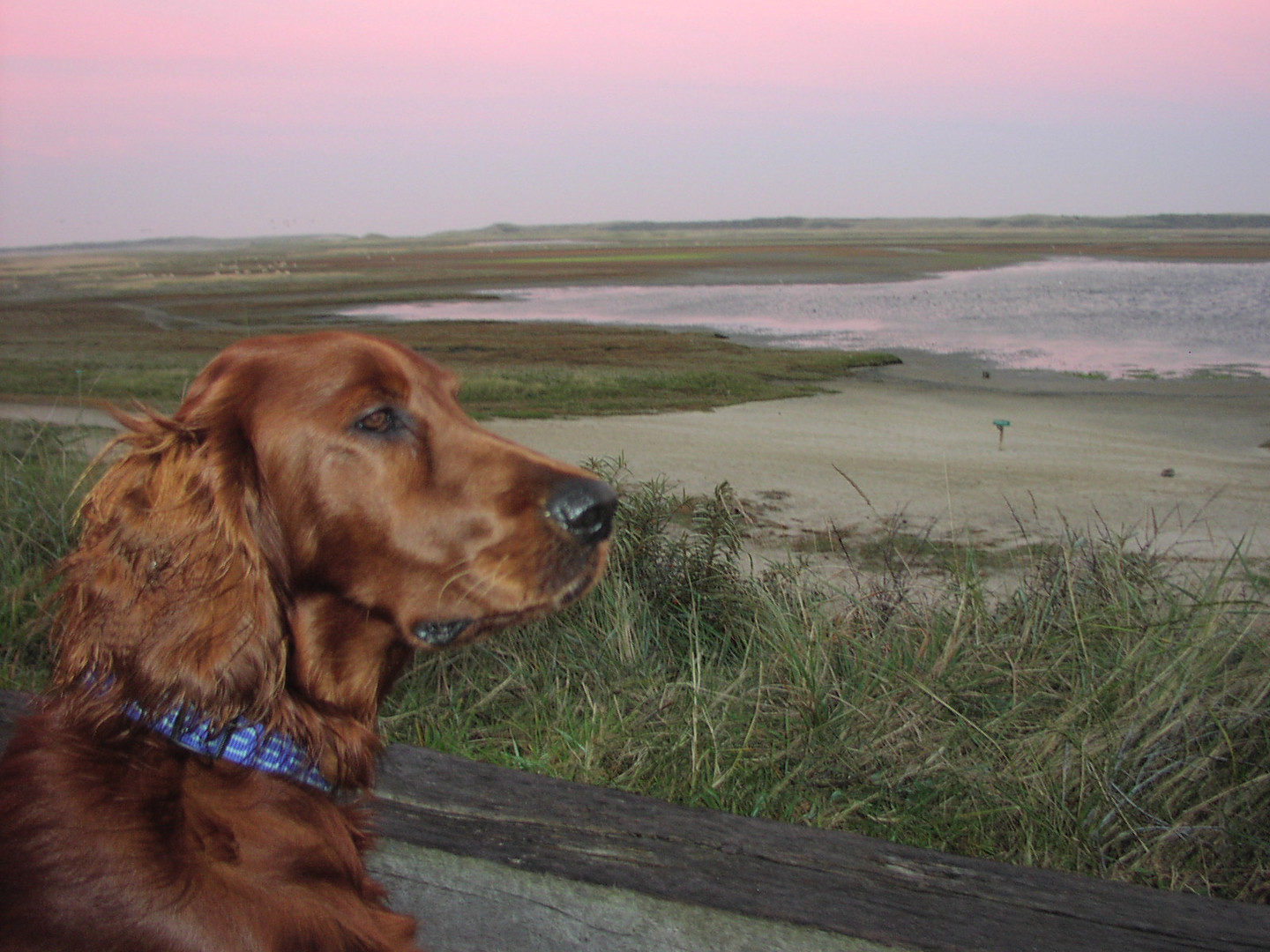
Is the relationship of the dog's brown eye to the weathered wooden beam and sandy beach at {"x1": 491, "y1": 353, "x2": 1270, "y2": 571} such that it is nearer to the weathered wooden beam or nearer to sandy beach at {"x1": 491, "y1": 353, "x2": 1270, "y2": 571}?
the weathered wooden beam

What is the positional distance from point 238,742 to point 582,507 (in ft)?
2.18

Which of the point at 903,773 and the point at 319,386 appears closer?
the point at 319,386

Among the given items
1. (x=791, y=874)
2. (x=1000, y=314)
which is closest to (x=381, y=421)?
(x=791, y=874)

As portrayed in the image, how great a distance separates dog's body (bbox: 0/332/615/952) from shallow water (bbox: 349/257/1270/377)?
14557mm

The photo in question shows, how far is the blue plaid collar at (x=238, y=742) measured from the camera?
1519 millimetres

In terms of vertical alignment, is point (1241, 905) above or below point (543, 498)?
below

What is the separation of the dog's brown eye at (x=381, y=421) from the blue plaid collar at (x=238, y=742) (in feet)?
1.69

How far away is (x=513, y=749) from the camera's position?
3.34m

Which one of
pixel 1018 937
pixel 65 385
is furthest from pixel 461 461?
pixel 65 385

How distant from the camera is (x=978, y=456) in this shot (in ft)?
31.0

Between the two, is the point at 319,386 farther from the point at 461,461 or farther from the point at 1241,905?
the point at 1241,905

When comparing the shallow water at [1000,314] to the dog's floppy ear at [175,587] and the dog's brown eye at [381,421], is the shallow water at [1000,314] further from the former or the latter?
the dog's floppy ear at [175,587]

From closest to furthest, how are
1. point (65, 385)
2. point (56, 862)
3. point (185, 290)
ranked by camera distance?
1. point (56, 862)
2. point (65, 385)
3. point (185, 290)

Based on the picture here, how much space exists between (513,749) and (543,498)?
186cm
